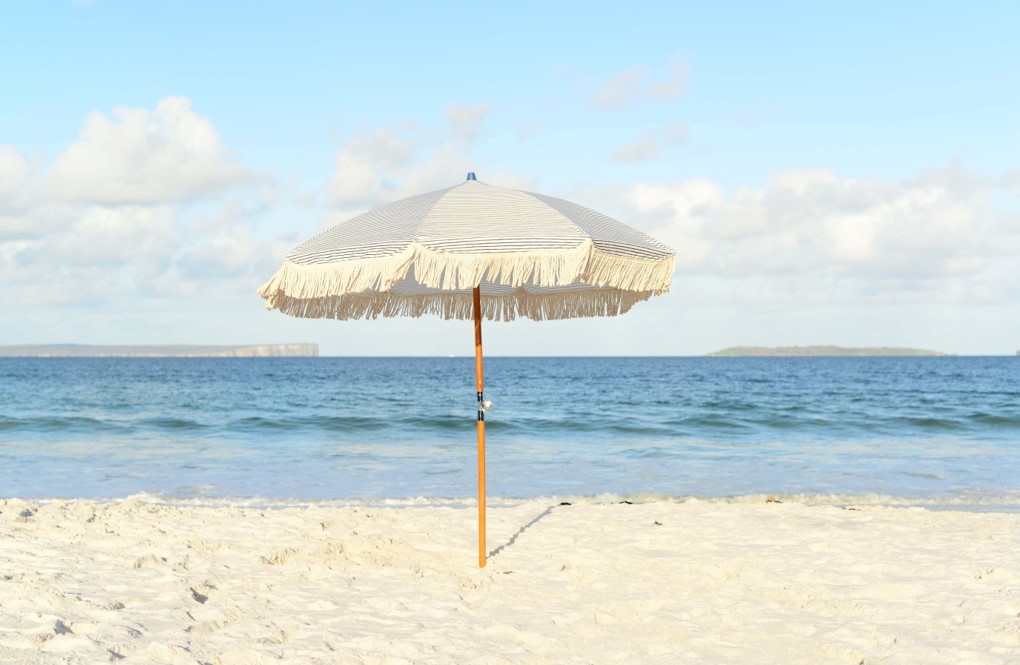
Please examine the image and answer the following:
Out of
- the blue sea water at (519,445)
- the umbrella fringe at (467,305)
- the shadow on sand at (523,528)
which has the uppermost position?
the umbrella fringe at (467,305)

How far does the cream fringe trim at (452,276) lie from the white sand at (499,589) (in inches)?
77.5

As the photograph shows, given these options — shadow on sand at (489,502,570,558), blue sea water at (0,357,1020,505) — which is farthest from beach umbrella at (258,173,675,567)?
blue sea water at (0,357,1020,505)

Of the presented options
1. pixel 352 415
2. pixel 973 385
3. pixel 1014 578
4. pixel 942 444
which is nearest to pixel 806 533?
pixel 1014 578

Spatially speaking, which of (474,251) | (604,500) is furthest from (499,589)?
(604,500)

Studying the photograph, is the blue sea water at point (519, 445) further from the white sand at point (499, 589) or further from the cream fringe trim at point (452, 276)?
the cream fringe trim at point (452, 276)

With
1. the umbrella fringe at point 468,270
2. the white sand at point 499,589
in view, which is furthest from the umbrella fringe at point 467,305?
the white sand at point 499,589

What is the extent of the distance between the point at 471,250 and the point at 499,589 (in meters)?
2.43

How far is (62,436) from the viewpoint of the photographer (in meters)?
21.2

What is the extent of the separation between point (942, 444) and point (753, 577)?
16359 millimetres

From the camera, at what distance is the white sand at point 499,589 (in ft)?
14.5

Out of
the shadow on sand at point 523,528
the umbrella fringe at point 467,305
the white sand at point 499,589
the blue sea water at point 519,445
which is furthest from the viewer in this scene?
the blue sea water at point 519,445

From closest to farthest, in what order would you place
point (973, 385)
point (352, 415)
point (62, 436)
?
point (62, 436) → point (352, 415) → point (973, 385)

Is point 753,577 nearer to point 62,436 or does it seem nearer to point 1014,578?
point 1014,578

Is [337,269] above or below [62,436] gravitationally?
above
